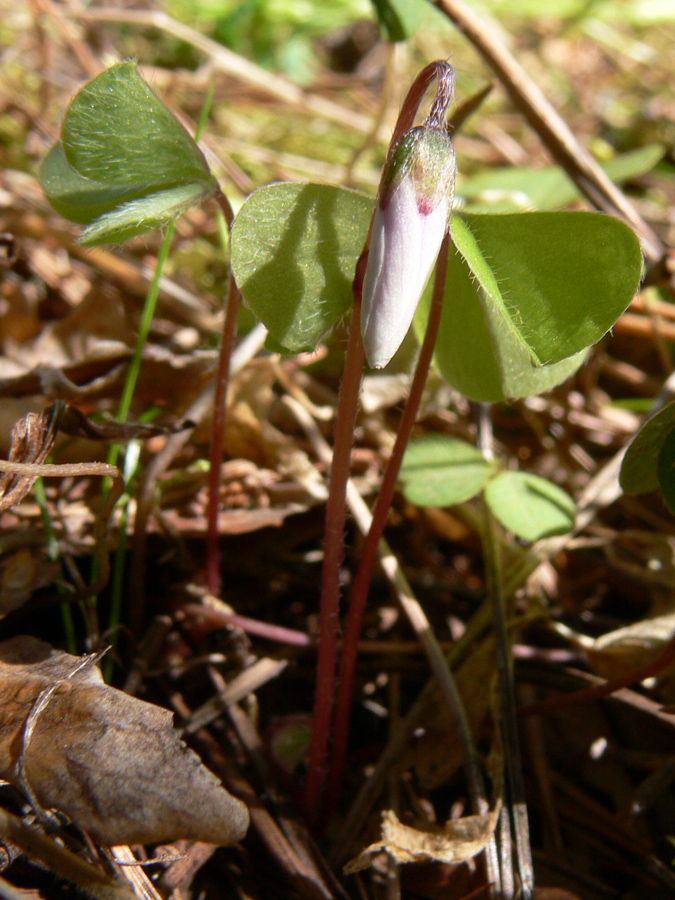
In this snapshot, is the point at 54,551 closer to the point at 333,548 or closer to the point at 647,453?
the point at 333,548

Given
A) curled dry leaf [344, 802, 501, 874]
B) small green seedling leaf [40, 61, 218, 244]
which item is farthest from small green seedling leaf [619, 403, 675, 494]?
small green seedling leaf [40, 61, 218, 244]

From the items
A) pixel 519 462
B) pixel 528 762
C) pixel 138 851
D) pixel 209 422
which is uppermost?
pixel 209 422

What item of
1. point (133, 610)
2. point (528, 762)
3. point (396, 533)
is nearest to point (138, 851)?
point (133, 610)

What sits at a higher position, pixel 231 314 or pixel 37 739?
pixel 231 314

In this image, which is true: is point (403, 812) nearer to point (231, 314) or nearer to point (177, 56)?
point (231, 314)

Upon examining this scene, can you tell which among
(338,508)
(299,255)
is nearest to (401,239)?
(299,255)

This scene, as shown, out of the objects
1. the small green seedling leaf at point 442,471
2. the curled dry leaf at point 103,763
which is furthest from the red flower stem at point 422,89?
the curled dry leaf at point 103,763

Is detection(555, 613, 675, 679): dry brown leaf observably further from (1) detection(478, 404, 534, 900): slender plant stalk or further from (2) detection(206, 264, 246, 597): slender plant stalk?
(2) detection(206, 264, 246, 597): slender plant stalk

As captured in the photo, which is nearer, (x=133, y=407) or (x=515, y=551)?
(x=515, y=551)
